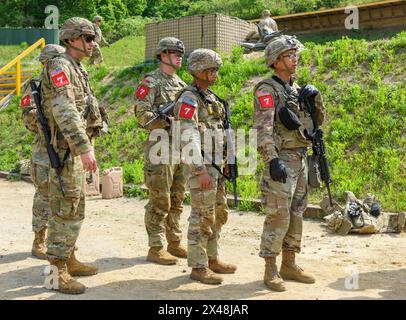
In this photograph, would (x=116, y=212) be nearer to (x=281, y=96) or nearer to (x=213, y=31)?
(x=281, y=96)

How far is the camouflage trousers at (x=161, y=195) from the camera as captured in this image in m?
6.24

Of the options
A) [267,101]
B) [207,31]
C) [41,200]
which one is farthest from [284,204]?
[207,31]

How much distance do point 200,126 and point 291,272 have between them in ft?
5.38

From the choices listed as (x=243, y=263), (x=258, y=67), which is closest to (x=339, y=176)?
(x=243, y=263)

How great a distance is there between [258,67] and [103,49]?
14.4m

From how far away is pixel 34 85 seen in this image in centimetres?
535

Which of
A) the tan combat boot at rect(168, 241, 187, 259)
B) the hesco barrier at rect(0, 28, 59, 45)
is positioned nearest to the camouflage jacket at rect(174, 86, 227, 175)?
the tan combat boot at rect(168, 241, 187, 259)

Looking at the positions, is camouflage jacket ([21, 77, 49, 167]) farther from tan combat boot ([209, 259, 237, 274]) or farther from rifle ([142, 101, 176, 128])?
tan combat boot ([209, 259, 237, 274])

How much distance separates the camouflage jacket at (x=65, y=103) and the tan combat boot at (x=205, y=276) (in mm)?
1607

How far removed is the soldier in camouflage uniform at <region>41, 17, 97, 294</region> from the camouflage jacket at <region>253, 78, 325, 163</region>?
1.49m

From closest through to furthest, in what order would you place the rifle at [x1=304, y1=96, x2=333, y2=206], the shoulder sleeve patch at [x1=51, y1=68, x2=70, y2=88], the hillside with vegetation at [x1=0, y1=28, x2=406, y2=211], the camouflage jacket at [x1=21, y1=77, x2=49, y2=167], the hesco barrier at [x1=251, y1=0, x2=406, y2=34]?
the shoulder sleeve patch at [x1=51, y1=68, x2=70, y2=88], the rifle at [x1=304, y1=96, x2=333, y2=206], the camouflage jacket at [x1=21, y1=77, x2=49, y2=167], the hillside with vegetation at [x1=0, y1=28, x2=406, y2=211], the hesco barrier at [x1=251, y1=0, x2=406, y2=34]

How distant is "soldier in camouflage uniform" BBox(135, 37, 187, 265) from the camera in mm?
6250

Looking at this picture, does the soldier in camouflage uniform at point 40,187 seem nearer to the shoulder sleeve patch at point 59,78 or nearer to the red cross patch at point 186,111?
the shoulder sleeve patch at point 59,78
